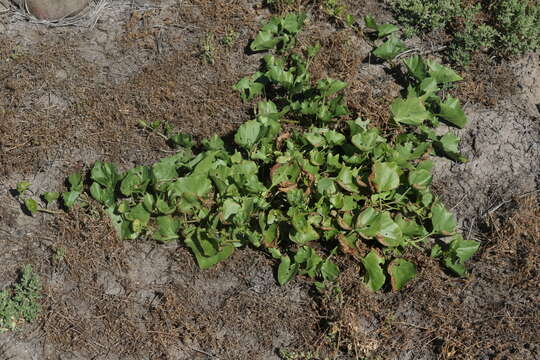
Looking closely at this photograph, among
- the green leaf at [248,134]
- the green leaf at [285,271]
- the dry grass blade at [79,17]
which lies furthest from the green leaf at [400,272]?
the dry grass blade at [79,17]

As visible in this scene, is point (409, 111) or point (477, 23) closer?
point (409, 111)

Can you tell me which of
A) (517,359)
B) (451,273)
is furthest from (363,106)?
(517,359)

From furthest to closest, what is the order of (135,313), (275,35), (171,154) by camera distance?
(275,35), (171,154), (135,313)

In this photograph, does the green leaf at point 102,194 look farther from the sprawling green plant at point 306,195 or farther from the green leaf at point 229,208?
the green leaf at point 229,208

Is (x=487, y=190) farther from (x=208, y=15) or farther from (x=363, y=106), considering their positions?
(x=208, y=15)

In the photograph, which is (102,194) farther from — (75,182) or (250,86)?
(250,86)

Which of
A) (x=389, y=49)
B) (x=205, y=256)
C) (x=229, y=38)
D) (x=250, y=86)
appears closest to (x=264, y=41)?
(x=229, y=38)

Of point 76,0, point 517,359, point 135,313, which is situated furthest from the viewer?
point 76,0
